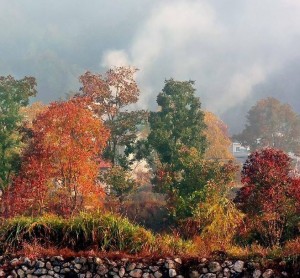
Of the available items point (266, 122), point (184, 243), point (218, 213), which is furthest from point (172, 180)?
point (266, 122)

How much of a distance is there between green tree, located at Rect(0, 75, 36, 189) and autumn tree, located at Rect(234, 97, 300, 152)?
60164 millimetres

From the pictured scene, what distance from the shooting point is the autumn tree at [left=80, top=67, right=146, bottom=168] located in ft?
155

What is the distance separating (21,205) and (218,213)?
12.9m

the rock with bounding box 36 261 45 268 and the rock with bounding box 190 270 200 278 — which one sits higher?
the rock with bounding box 36 261 45 268

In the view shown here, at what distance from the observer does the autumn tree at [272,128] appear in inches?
3684

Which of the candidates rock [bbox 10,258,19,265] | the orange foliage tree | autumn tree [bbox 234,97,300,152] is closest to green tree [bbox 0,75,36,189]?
the orange foliage tree

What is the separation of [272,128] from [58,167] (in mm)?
71096

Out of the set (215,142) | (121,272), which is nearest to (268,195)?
(121,272)

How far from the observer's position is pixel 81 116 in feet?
109

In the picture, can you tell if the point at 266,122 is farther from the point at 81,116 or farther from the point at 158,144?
the point at 81,116

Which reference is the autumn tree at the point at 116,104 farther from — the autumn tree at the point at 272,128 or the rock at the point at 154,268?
the autumn tree at the point at 272,128

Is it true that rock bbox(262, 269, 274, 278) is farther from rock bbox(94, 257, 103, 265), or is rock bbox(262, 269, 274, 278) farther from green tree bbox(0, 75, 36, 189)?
green tree bbox(0, 75, 36, 189)

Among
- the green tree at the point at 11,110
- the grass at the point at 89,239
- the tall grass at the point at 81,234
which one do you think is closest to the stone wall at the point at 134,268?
the grass at the point at 89,239

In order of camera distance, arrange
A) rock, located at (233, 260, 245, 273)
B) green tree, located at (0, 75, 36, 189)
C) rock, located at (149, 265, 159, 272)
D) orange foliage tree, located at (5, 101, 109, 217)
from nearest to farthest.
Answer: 1. rock, located at (233, 260, 245, 273)
2. rock, located at (149, 265, 159, 272)
3. orange foliage tree, located at (5, 101, 109, 217)
4. green tree, located at (0, 75, 36, 189)
